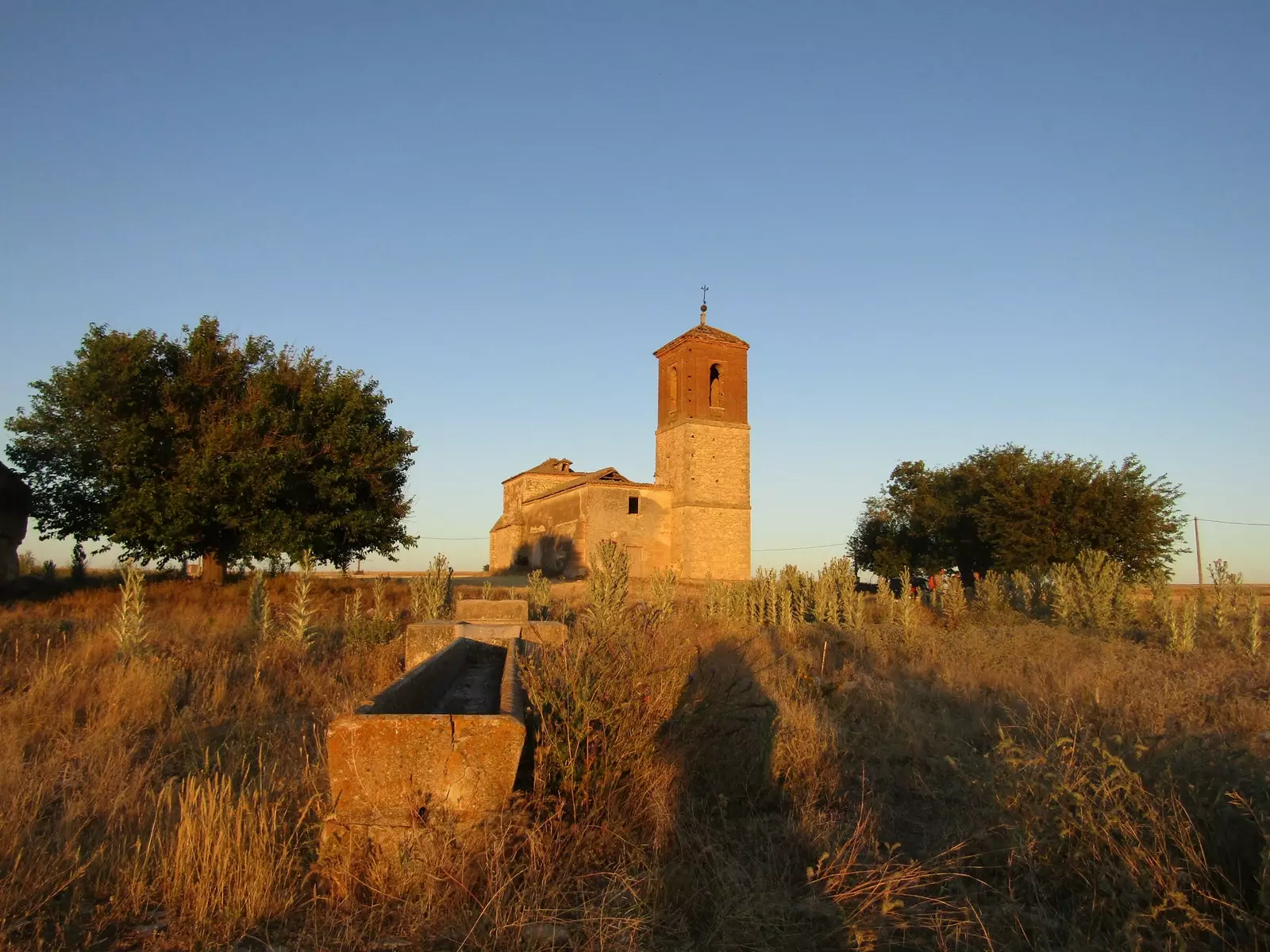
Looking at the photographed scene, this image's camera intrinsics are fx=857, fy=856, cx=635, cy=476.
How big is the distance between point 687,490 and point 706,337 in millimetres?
6954

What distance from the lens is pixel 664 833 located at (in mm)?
4246

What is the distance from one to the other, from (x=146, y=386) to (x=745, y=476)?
2389cm

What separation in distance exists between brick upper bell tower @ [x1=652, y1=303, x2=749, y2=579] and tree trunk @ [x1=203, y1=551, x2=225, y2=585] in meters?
19.4

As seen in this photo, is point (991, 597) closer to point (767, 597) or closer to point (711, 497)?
point (767, 597)

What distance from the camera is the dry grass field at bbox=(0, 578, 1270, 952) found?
11.0 ft

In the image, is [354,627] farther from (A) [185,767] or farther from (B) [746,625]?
(B) [746,625]

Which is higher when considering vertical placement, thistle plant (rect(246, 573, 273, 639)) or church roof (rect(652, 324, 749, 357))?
church roof (rect(652, 324, 749, 357))

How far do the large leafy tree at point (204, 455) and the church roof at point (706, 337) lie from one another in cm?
1875

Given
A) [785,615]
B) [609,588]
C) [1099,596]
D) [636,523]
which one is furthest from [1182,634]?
[636,523]

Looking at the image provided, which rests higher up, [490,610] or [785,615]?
[490,610]

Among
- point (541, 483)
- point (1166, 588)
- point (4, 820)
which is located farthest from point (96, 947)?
point (541, 483)

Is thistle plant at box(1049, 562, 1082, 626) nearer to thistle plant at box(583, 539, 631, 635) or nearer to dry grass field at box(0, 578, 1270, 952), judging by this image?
dry grass field at box(0, 578, 1270, 952)

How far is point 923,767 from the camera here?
626cm

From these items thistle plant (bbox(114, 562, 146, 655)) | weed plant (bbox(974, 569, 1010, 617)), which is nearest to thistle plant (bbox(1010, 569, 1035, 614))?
weed plant (bbox(974, 569, 1010, 617))
